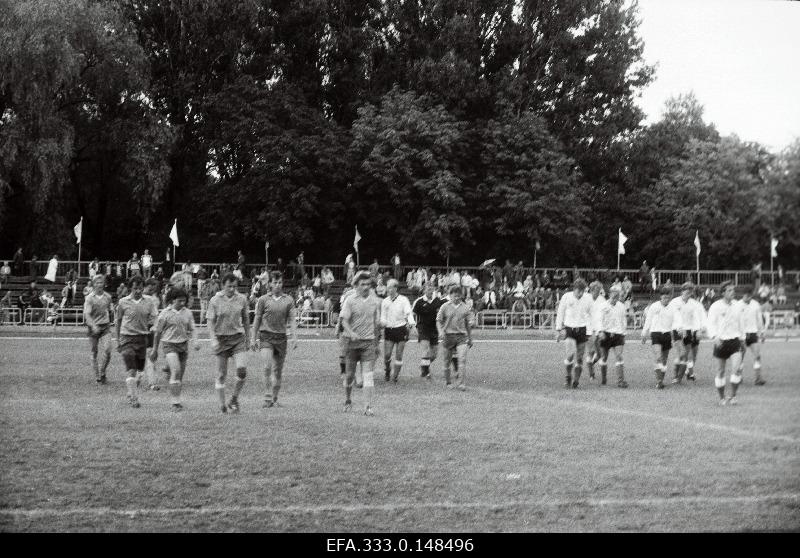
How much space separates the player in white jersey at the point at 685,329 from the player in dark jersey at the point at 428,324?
4.73m

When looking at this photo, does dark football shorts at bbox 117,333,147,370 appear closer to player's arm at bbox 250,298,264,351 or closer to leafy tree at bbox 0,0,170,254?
player's arm at bbox 250,298,264,351

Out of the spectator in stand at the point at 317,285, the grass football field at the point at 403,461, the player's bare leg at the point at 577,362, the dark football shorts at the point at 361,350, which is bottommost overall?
the grass football field at the point at 403,461

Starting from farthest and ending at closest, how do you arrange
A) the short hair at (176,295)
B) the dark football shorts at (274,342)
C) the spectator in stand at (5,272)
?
the spectator in stand at (5,272)
the dark football shorts at (274,342)
the short hair at (176,295)

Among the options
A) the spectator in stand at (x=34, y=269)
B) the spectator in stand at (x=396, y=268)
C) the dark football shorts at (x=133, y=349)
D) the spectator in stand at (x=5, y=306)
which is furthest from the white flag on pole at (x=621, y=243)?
the spectator in stand at (x=34, y=269)

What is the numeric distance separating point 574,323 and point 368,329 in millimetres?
6435

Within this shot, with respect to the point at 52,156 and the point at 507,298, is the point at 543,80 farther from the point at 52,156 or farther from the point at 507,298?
the point at 52,156

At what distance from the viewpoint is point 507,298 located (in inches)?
1549

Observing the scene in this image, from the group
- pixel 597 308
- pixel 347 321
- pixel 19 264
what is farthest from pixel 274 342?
pixel 19 264

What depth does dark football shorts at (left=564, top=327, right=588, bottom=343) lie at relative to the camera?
19.6 meters

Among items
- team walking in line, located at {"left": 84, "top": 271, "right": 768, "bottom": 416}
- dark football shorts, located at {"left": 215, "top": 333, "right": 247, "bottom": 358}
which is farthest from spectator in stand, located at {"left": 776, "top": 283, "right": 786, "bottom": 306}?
dark football shorts, located at {"left": 215, "top": 333, "right": 247, "bottom": 358}

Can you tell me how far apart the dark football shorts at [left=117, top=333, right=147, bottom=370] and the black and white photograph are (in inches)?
1.4

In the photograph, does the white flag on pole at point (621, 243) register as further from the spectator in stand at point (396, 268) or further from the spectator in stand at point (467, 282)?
the spectator in stand at point (396, 268)

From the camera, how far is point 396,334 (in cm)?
1989

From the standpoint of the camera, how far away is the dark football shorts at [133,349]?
1516 cm
